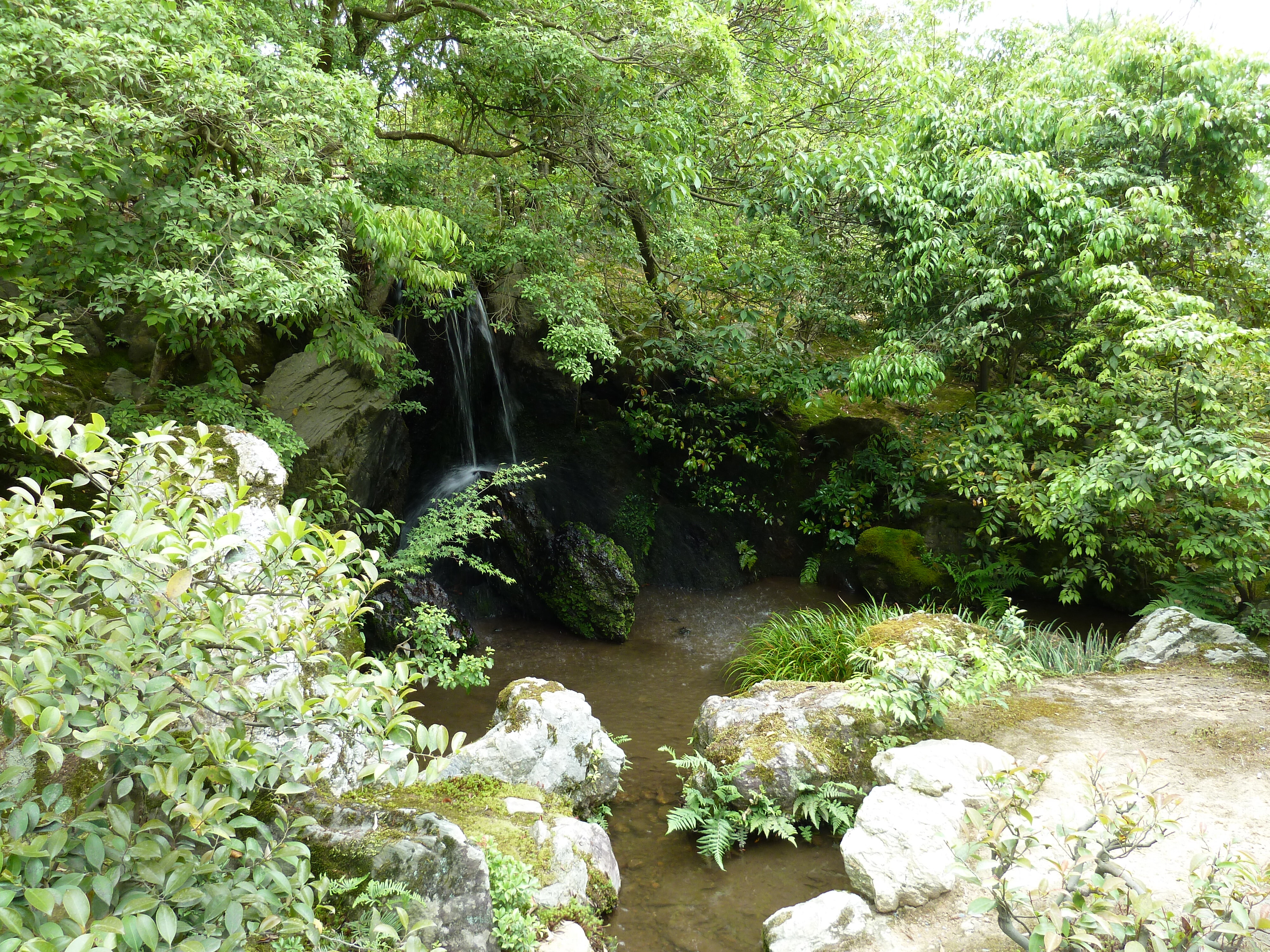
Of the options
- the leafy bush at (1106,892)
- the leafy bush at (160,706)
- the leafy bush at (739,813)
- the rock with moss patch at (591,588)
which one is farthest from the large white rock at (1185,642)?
the leafy bush at (160,706)

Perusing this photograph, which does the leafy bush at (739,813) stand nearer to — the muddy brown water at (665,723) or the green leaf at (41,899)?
the muddy brown water at (665,723)

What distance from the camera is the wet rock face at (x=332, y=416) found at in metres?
7.03

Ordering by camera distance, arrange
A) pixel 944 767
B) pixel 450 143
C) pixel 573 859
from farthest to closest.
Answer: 1. pixel 450 143
2. pixel 944 767
3. pixel 573 859

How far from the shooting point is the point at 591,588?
31.6 ft

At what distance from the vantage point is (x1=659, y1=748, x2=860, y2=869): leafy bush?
5.11 metres

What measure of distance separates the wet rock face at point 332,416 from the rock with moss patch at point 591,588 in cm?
273

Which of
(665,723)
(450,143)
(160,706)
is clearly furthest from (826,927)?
(450,143)

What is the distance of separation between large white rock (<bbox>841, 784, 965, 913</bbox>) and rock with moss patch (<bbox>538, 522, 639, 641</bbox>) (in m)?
5.27

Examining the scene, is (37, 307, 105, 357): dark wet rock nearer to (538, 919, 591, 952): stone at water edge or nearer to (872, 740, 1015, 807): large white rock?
(538, 919, 591, 952): stone at water edge

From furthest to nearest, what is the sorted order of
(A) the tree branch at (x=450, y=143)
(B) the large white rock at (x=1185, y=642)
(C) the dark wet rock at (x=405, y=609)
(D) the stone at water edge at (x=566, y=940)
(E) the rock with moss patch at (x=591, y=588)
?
1. (E) the rock with moss patch at (x=591, y=588)
2. (A) the tree branch at (x=450, y=143)
3. (C) the dark wet rock at (x=405, y=609)
4. (B) the large white rock at (x=1185, y=642)
5. (D) the stone at water edge at (x=566, y=940)

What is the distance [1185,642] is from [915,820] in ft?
13.9

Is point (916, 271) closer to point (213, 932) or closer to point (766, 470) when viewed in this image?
point (766, 470)

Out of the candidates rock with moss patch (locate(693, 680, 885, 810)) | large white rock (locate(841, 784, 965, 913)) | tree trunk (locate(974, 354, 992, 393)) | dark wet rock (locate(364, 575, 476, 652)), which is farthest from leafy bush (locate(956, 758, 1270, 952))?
tree trunk (locate(974, 354, 992, 393))

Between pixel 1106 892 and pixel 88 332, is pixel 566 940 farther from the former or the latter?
pixel 88 332
